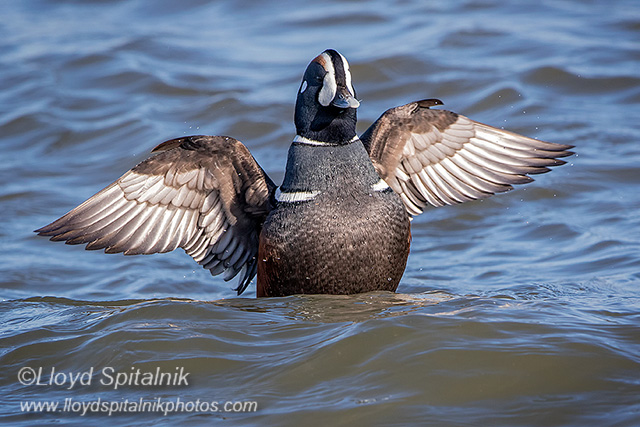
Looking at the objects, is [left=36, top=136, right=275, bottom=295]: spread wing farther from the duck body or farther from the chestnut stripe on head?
the chestnut stripe on head

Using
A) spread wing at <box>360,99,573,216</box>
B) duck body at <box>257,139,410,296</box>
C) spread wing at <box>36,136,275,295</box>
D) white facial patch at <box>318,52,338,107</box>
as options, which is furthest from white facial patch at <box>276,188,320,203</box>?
spread wing at <box>360,99,573,216</box>

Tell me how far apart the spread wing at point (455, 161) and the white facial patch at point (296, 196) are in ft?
2.98

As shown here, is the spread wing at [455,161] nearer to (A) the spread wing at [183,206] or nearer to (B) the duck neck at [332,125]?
(B) the duck neck at [332,125]

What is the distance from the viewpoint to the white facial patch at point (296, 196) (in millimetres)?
5859

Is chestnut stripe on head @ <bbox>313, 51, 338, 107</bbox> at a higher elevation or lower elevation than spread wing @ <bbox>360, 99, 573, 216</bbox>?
higher

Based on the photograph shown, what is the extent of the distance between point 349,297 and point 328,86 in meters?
1.47

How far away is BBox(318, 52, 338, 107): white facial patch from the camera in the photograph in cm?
568

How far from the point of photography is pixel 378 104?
1184cm

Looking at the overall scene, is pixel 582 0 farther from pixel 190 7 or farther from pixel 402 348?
pixel 402 348

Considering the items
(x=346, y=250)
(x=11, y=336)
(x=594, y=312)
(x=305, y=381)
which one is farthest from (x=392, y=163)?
(x=11, y=336)

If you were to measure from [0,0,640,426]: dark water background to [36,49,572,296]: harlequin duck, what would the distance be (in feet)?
1.13

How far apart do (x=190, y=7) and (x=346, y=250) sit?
1073 centimetres

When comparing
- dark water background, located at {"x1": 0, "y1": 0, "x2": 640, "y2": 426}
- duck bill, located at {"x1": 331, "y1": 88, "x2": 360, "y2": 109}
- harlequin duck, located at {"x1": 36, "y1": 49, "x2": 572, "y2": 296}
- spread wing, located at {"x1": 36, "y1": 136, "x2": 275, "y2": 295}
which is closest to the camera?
dark water background, located at {"x1": 0, "y1": 0, "x2": 640, "y2": 426}

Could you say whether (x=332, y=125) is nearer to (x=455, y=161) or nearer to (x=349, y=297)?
(x=349, y=297)
